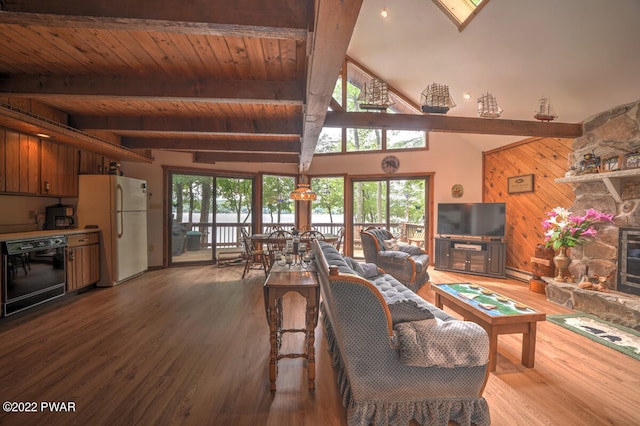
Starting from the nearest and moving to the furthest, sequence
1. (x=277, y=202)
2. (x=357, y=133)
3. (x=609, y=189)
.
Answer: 1. (x=609, y=189)
2. (x=357, y=133)
3. (x=277, y=202)

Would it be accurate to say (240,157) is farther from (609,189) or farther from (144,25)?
(609,189)

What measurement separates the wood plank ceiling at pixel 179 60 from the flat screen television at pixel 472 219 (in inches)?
136

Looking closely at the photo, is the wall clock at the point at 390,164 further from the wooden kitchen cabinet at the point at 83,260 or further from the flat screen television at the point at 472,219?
the wooden kitchen cabinet at the point at 83,260

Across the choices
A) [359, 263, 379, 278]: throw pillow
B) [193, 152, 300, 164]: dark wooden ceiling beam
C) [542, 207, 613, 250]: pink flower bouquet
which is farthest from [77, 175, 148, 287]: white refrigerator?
[542, 207, 613, 250]: pink flower bouquet

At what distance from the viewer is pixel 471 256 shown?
5.45 metres

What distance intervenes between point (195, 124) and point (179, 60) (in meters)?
1.61

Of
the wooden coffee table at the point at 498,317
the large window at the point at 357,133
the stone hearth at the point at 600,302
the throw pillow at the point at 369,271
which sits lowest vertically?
the stone hearth at the point at 600,302

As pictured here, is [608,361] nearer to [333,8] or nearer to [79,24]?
[333,8]

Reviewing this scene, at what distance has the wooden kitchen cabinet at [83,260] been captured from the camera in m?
3.83

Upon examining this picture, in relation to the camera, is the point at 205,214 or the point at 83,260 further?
the point at 205,214

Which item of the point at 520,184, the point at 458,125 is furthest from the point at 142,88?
the point at 520,184

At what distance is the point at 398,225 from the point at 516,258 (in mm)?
2492

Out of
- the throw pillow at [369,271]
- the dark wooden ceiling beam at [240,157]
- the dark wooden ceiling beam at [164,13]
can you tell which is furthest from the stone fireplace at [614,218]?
the dark wooden ceiling beam at [240,157]

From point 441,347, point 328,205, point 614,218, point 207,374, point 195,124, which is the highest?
point 195,124
